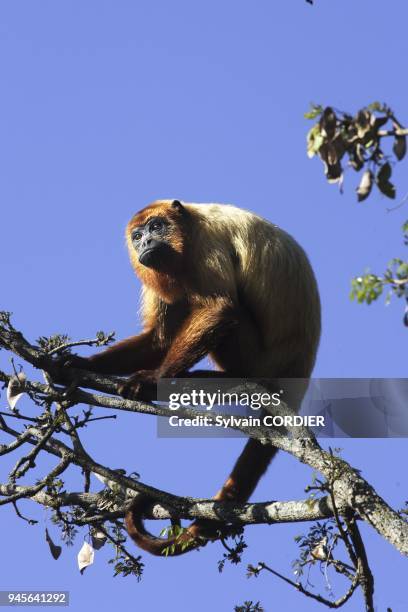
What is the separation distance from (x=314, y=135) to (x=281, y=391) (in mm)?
4645

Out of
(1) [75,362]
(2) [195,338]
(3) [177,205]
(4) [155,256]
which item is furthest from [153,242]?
(1) [75,362]

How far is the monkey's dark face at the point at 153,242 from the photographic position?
8961 millimetres

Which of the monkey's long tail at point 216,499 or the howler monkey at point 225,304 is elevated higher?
the howler monkey at point 225,304

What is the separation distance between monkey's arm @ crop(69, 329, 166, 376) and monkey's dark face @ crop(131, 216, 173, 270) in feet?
2.31

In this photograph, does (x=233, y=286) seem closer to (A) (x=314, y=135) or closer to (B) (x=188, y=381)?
(B) (x=188, y=381)

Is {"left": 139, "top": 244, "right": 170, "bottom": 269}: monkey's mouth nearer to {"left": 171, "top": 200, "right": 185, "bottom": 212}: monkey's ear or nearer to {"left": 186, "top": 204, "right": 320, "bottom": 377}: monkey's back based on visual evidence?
{"left": 186, "top": 204, "right": 320, "bottom": 377}: monkey's back

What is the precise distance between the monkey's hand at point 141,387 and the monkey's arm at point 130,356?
916 mm

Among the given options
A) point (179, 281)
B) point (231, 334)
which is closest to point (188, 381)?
point (231, 334)

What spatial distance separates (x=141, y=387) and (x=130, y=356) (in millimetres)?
1199

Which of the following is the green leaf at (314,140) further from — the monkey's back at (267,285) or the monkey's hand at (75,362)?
the monkey's back at (267,285)

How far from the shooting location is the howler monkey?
8094mm

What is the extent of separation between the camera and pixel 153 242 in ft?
29.7

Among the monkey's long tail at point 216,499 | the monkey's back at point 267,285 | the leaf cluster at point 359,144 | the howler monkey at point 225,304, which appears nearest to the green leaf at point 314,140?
the leaf cluster at point 359,144

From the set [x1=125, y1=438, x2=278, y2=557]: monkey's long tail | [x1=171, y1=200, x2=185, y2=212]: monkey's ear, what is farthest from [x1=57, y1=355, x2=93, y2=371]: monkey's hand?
[x1=171, y1=200, x2=185, y2=212]: monkey's ear
